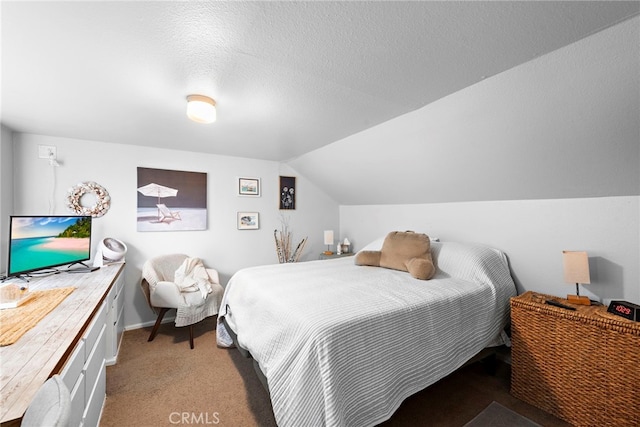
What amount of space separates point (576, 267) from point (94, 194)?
4607 millimetres

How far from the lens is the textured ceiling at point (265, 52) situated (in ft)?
3.64

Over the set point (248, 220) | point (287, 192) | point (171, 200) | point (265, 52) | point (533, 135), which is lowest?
point (248, 220)

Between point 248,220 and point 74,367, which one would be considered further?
point 248,220

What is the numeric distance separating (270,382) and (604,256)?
258cm

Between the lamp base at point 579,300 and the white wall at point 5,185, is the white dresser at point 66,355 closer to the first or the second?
the white wall at point 5,185

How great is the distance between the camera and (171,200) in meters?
3.34

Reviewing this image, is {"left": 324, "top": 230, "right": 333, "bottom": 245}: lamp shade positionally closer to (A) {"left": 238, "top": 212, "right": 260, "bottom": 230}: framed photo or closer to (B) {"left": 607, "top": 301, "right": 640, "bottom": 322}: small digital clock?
(A) {"left": 238, "top": 212, "right": 260, "bottom": 230}: framed photo

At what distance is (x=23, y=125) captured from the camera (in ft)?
8.04

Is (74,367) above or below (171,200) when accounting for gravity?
below

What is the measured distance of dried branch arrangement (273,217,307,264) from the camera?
13.5ft

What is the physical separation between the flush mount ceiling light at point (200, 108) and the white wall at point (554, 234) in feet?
8.81


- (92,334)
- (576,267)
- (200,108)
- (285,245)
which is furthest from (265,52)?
(285,245)

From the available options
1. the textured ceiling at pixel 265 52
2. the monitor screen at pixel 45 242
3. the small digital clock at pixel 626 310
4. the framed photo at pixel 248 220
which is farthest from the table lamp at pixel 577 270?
the monitor screen at pixel 45 242

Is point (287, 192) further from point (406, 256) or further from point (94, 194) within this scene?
point (94, 194)
